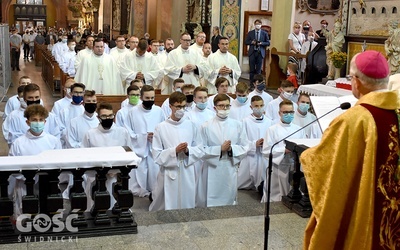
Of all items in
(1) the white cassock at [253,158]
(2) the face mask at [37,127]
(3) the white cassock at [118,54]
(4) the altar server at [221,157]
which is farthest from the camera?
(3) the white cassock at [118,54]

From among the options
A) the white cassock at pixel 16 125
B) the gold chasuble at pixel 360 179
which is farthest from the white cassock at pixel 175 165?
the gold chasuble at pixel 360 179

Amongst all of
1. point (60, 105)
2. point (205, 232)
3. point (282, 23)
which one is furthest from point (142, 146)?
point (282, 23)

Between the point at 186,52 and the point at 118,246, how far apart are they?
858 cm

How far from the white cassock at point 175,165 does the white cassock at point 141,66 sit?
212 inches

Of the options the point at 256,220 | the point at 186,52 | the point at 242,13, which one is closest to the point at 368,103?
the point at 256,220

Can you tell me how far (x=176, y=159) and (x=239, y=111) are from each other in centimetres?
266

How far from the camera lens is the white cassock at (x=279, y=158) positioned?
7.17m

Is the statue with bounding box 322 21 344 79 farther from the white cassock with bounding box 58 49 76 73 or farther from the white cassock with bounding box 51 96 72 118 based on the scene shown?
the white cassock with bounding box 58 49 76 73

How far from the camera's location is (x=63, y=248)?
445 centimetres

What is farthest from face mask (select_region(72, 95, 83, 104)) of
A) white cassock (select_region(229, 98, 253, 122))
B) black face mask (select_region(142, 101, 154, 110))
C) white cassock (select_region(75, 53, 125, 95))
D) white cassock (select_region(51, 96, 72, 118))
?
white cassock (select_region(75, 53, 125, 95))

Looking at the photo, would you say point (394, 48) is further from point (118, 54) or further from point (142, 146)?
point (118, 54)

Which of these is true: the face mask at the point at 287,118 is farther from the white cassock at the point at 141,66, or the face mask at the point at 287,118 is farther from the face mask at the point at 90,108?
the white cassock at the point at 141,66

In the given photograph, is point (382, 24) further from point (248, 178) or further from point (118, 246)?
point (118, 246)

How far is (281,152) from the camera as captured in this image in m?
7.16
